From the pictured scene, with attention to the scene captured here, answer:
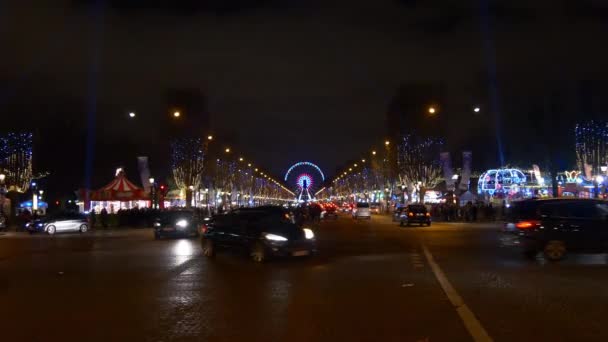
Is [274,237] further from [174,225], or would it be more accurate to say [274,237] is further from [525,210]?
[174,225]

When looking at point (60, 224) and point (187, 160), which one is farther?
point (187, 160)

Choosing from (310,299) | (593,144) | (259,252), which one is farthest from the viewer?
(593,144)

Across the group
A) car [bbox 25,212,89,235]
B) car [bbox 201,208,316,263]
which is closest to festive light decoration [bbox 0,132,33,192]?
car [bbox 25,212,89,235]

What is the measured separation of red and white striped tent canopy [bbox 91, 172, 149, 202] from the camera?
53.2 meters

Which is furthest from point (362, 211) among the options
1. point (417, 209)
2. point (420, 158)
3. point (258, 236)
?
point (258, 236)

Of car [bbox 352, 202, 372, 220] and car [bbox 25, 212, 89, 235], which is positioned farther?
car [bbox 352, 202, 372, 220]

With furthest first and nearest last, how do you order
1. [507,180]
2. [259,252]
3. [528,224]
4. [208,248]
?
[507,180] < [208,248] < [259,252] < [528,224]

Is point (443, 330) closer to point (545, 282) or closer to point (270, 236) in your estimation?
point (545, 282)

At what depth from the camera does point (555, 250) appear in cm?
2022

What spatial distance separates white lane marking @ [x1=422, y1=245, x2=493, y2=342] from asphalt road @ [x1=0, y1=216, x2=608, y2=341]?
21 millimetres

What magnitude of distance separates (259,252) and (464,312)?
405 inches

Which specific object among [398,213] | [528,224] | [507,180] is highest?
[507,180]

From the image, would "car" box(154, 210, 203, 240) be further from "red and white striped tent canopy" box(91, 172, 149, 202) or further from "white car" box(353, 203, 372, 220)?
"white car" box(353, 203, 372, 220)

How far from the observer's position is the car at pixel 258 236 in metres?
20.7
